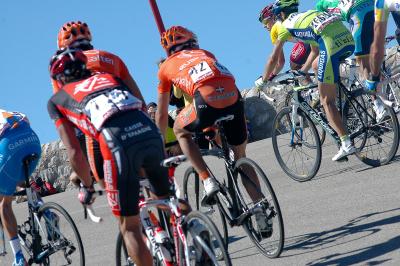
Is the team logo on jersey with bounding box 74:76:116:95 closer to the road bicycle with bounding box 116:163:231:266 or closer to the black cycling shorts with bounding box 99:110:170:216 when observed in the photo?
the black cycling shorts with bounding box 99:110:170:216

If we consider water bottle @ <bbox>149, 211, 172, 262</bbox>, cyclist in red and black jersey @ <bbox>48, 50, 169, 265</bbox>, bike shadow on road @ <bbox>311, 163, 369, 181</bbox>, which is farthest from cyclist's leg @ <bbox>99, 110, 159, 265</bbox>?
bike shadow on road @ <bbox>311, 163, 369, 181</bbox>

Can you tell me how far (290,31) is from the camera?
35.7 feet

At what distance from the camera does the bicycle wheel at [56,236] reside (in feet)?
28.0

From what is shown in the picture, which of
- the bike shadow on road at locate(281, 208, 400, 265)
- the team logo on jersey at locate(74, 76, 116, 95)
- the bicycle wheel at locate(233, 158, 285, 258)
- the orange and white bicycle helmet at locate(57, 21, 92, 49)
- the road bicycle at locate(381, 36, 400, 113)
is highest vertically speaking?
the orange and white bicycle helmet at locate(57, 21, 92, 49)

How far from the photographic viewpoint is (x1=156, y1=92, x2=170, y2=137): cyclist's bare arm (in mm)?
8188

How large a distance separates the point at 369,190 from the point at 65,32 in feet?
12.8

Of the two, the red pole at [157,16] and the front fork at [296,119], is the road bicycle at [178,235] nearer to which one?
the front fork at [296,119]

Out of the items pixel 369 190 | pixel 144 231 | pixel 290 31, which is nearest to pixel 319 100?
pixel 290 31

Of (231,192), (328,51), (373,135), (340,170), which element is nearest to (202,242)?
(231,192)

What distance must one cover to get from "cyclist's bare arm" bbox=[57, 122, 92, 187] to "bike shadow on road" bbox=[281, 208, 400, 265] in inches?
85.9

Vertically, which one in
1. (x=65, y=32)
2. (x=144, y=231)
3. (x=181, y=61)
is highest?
(x=65, y=32)

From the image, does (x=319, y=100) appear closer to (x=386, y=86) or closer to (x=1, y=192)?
(x=386, y=86)

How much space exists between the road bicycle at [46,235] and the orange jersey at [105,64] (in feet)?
5.26

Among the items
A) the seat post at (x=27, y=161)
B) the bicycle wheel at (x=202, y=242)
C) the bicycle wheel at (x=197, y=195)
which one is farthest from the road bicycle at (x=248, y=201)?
the seat post at (x=27, y=161)
